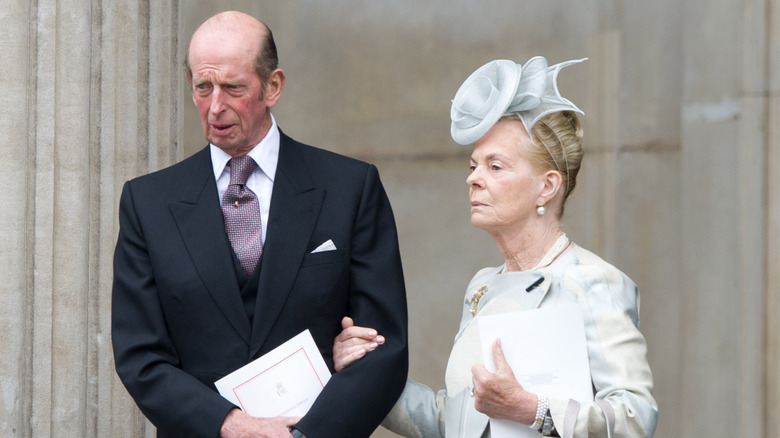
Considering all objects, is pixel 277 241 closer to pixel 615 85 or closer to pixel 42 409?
pixel 42 409

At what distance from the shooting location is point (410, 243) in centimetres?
501

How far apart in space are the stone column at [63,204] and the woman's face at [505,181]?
1.70 meters

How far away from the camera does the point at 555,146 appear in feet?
8.67

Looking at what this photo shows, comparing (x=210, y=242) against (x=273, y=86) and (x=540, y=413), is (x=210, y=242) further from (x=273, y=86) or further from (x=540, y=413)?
(x=540, y=413)

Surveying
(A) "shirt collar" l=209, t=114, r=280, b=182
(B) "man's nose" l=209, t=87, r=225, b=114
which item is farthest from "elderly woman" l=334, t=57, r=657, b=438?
(B) "man's nose" l=209, t=87, r=225, b=114

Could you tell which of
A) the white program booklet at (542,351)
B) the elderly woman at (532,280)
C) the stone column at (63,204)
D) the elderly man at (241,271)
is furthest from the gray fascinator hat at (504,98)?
the stone column at (63,204)

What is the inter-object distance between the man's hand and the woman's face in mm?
655

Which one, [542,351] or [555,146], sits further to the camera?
[555,146]

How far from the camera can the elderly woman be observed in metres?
2.46

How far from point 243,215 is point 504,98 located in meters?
0.69

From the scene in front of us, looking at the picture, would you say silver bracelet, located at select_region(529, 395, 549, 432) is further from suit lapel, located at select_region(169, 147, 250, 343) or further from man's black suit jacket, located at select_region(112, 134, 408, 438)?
suit lapel, located at select_region(169, 147, 250, 343)

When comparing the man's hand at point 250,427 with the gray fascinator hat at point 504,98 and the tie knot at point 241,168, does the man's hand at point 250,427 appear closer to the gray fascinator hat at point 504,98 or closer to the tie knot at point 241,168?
the tie knot at point 241,168

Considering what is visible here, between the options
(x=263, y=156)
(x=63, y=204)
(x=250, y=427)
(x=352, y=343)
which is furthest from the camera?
(x=63, y=204)

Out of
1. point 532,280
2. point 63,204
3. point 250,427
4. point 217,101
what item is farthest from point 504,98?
point 63,204
